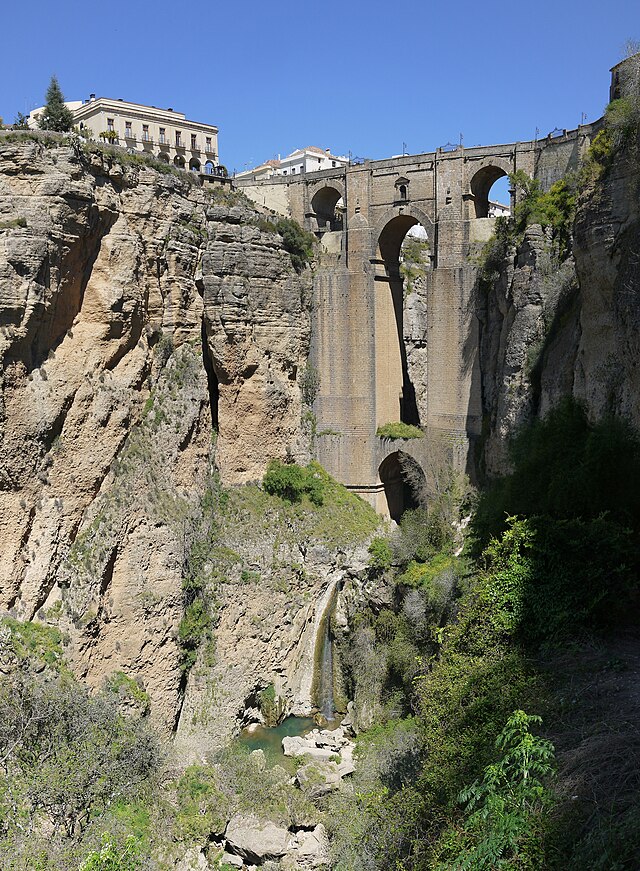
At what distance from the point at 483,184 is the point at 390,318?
484 centimetres

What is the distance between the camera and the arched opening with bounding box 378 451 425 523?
2334cm

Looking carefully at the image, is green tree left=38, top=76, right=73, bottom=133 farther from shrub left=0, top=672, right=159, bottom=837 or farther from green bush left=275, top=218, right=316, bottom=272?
shrub left=0, top=672, right=159, bottom=837

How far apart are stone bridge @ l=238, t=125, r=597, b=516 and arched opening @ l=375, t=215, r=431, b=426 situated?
4 cm

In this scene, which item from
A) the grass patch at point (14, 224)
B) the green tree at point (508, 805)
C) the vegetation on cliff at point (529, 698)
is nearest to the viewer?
the green tree at point (508, 805)

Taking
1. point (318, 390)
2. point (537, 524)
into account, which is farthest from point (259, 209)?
point (537, 524)

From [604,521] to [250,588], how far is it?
11.5 metres

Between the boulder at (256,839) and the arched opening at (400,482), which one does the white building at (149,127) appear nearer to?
the arched opening at (400,482)

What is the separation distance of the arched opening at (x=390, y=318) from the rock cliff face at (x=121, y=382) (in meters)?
3.08

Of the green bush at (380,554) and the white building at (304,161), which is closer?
the green bush at (380,554)

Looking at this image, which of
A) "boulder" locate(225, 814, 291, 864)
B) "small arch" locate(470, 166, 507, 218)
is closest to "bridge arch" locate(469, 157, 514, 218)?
"small arch" locate(470, 166, 507, 218)

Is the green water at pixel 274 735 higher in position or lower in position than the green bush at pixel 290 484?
lower

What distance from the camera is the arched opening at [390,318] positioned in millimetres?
23734

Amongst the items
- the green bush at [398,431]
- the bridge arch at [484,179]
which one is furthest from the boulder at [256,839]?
the bridge arch at [484,179]

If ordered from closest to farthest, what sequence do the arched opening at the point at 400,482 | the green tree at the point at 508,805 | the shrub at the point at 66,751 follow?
the green tree at the point at 508,805 < the shrub at the point at 66,751 < the arched opening at the point at 400,482
